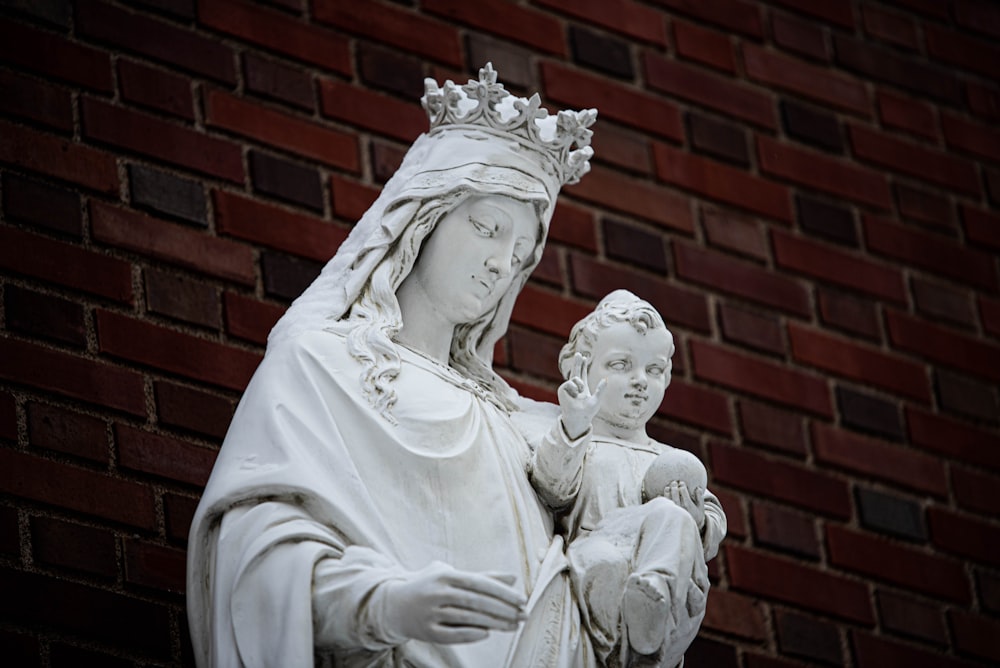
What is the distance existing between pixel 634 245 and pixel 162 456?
5.09ft

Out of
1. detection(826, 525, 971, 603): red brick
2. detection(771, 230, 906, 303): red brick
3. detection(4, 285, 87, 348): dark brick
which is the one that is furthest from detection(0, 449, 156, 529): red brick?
detection(771, 230, 906, 303): red brick

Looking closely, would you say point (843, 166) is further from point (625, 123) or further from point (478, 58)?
point (478, 58)

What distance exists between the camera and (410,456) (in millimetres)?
4227

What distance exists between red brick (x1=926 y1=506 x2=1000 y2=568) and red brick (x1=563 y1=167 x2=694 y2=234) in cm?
99

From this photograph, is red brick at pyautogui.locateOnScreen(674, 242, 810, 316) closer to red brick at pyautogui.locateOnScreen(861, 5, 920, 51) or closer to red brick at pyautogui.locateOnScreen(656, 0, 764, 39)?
red brick at pyautogui.locateOnScreen(656, 0, 764, 39)

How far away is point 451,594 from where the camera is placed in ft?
12.4

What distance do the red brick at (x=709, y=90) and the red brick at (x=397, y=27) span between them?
2.00 feet

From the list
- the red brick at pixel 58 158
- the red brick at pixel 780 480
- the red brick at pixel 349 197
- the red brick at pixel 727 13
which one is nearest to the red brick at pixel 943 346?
the red brick at pixel 780 480

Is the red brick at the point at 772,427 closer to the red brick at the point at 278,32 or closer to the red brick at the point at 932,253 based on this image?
the red brick at the point at 932,253

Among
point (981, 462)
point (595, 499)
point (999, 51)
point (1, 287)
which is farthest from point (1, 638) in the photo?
point (999, 51)

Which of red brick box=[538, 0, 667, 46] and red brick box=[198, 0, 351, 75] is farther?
red brick box=[538, 0, 667, 46]

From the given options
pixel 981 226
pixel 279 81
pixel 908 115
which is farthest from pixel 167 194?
pixel 981 226

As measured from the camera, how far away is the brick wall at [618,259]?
5148 millimetres

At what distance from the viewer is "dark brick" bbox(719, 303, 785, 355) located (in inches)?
246
